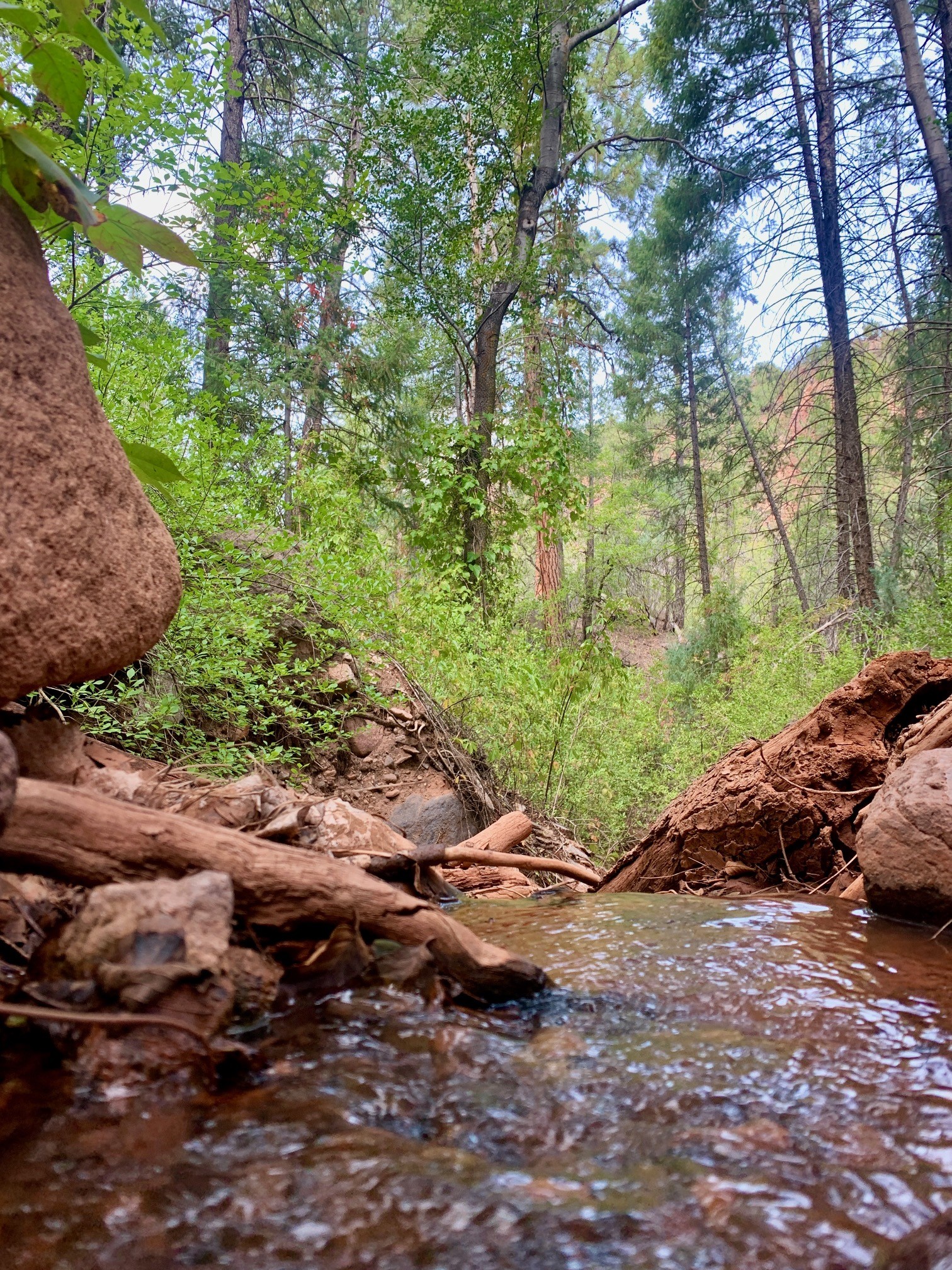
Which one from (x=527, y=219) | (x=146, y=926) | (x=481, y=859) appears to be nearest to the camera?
(x=146, y=926)

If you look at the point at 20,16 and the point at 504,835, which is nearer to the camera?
the point at 20,16

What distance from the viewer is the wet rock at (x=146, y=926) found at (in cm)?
172

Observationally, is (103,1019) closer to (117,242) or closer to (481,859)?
(117,242)

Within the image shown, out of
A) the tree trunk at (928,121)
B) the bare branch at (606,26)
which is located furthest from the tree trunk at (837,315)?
the bare branch at (606,26)

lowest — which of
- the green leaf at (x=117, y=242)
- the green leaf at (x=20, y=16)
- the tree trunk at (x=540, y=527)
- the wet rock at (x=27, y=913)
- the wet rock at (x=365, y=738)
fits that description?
the wet rock at (x=27, y=913)

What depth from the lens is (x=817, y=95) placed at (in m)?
12.0

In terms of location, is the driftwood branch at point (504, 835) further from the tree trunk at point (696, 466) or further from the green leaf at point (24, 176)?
the tree trunk at point (696, 466)

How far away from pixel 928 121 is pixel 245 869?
1077 centimetres

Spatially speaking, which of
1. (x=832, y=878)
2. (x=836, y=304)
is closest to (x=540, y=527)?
(x=836, y=304)

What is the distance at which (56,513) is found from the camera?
2295mm

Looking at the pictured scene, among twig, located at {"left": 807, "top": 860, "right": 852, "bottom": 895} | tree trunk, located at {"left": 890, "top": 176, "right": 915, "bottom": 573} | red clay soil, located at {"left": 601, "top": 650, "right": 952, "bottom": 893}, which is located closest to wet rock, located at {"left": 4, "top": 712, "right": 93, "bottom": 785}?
red clay soil, located at {"left": 601, "top": 650, "right": 952, "bottom": 893}

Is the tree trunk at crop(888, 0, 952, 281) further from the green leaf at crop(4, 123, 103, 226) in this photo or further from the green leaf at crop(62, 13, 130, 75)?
the green leaf at crop(4, 123, 103, 226)

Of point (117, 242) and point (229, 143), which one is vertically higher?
point (229, 143)

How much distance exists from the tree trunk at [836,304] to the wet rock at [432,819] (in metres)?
7.00
